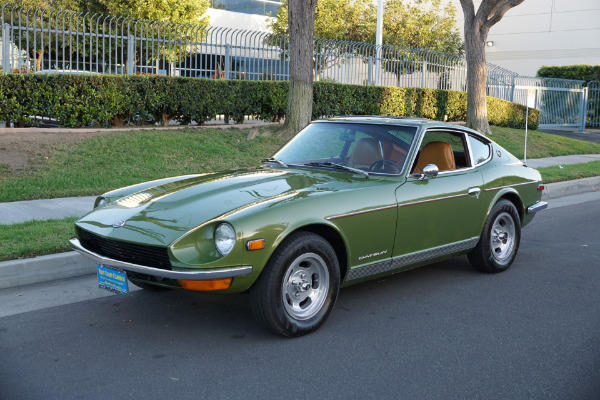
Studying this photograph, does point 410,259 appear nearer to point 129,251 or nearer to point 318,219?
point 318,219

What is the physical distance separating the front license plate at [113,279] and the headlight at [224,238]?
0.70m

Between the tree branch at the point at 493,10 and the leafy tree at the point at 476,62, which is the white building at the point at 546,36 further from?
the tree branch at the point at 493,10

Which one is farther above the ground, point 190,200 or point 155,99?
point 155,99

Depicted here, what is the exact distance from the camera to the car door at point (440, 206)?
527cm

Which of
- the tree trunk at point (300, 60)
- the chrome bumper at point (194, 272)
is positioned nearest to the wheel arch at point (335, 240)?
the chrome bumper at point (194, 272)

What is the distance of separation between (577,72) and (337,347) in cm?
3363

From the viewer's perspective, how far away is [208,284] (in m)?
4.15

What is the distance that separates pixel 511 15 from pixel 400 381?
41228 mm

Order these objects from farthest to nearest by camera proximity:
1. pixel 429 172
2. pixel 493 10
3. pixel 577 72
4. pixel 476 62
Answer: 1. pixel 577 72
2. pixel 476 62
3. pixel 493 10
4. pixel 429 172

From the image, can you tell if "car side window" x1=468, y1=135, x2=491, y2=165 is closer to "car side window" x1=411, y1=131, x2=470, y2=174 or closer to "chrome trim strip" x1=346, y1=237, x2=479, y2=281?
"car side window" x1=411, y1=131, x2=470, y2=174

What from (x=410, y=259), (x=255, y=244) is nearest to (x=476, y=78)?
(x=410, y=259)

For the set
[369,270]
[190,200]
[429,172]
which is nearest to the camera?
[190,200]

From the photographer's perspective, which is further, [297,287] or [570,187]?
[570,187]

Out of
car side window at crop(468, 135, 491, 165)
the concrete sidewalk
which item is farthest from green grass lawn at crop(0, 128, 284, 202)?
car side window at crop(468, 135, 491, 165)
